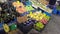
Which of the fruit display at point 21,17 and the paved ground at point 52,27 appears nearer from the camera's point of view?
the fruit display at point 21,17

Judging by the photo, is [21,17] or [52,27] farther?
[52,27]

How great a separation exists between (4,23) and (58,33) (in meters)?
0.64

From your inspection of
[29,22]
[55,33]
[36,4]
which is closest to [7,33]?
[29,22]

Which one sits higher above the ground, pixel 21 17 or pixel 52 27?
pixel 21 17

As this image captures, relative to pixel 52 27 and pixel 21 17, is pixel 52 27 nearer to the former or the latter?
pixel 52 27

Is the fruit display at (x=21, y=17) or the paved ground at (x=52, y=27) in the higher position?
the fruit display at (x=21, y=17)

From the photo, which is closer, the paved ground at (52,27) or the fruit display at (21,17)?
the fruit display at (21,17)

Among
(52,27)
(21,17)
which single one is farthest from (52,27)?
(21,17)

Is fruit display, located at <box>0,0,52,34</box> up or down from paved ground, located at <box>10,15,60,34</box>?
up

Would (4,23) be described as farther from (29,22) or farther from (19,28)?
(29,22)

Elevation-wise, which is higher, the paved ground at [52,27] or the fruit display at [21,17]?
the fruit display at [21,17]

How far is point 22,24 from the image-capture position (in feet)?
5.11

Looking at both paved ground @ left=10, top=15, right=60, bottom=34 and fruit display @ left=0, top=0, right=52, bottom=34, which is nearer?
fruit display @ left=0, top=0, right=52, bottom=34

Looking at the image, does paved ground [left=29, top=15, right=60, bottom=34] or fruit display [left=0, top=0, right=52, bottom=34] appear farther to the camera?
Result: paved ground [left=29, top=15, right=60, bottom=34]
